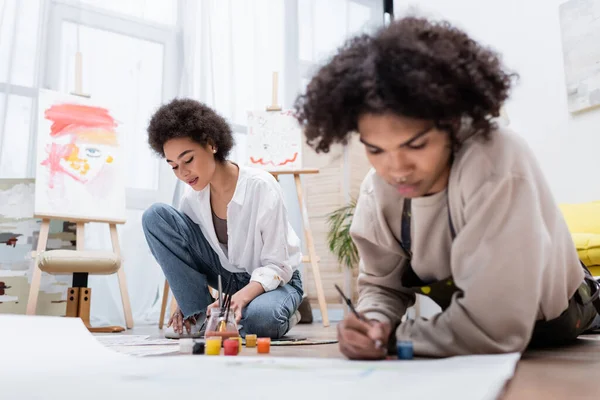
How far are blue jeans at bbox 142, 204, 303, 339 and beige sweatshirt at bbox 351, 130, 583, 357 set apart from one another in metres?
0.91

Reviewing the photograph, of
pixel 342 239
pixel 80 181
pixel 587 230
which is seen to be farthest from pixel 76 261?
pixel 587 230

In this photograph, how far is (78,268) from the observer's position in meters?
2.78

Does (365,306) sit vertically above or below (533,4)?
below

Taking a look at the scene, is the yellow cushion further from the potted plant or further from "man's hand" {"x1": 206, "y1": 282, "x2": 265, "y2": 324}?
the potted plant

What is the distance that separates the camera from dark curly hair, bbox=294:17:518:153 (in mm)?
802

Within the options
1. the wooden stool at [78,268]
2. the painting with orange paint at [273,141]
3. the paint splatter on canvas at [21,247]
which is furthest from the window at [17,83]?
the painting with orange paint at [273,141]

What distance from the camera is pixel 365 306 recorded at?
104cm

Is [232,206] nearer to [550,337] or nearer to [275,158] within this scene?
[550,337]

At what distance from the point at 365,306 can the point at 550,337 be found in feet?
1.55

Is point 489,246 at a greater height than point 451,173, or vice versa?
point 451,173

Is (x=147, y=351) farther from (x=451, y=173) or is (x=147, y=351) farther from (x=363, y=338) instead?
(x=451, y=173)

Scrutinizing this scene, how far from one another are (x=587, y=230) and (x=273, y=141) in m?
1.77

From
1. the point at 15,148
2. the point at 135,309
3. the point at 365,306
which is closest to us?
the point at 365,306

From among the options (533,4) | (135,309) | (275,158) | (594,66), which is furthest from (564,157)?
(135,309)
